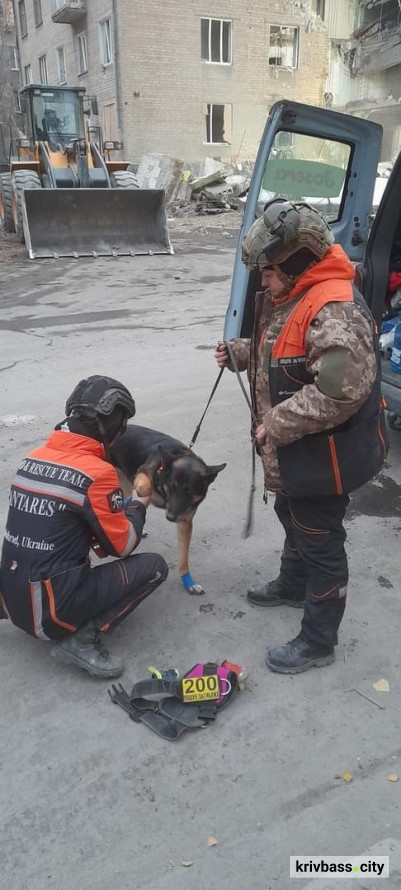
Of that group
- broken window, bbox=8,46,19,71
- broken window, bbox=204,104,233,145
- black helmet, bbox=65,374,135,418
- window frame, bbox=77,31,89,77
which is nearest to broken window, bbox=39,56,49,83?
window frame, bbox=77,31,89,77

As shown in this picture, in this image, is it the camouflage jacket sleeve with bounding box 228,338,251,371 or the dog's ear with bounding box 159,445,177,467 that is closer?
the camouflage jacket sleeve with bounding box 228,338,251,371

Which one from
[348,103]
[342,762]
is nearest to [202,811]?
[342,762]

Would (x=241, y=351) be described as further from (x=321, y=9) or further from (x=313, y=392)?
(x=321, y=9)

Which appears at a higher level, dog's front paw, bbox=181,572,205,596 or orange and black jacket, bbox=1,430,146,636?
orange and black jacket, bbox=1,430,146,636

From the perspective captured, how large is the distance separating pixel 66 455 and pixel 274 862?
1.49 m

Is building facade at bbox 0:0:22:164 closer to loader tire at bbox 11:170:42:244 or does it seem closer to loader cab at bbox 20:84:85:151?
loader cab at bbox 20:84:85:151

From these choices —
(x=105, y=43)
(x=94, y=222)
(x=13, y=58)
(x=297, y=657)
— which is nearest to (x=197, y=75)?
(x=105, y=43)

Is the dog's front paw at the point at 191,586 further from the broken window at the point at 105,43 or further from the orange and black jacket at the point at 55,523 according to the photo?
the broken window at the point at 105,43

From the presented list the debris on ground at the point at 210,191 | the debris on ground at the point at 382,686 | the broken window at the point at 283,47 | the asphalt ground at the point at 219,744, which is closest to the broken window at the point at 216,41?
the broken window at the point at 283,47

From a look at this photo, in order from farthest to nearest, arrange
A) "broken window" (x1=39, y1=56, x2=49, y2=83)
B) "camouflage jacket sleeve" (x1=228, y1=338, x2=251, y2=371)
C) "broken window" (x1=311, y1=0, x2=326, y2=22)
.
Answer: "broken window" (x1=39, y1=56, x2=49, y2=83)
"broken window" (x1=311, y1=0, x2=326, y2=22)
"camouflage jacket sleeve" (x1=228, y1=338, x2=251, y2=371)

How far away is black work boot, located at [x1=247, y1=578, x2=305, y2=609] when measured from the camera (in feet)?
9.80

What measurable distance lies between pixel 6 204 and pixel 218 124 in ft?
44.5

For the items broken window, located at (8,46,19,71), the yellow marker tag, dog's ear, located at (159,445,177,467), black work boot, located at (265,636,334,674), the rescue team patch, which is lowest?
black work boot, located at (265,636,334,674)

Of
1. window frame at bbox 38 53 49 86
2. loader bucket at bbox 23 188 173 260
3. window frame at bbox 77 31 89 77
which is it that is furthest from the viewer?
window frame at bbox 38 53 49 86
